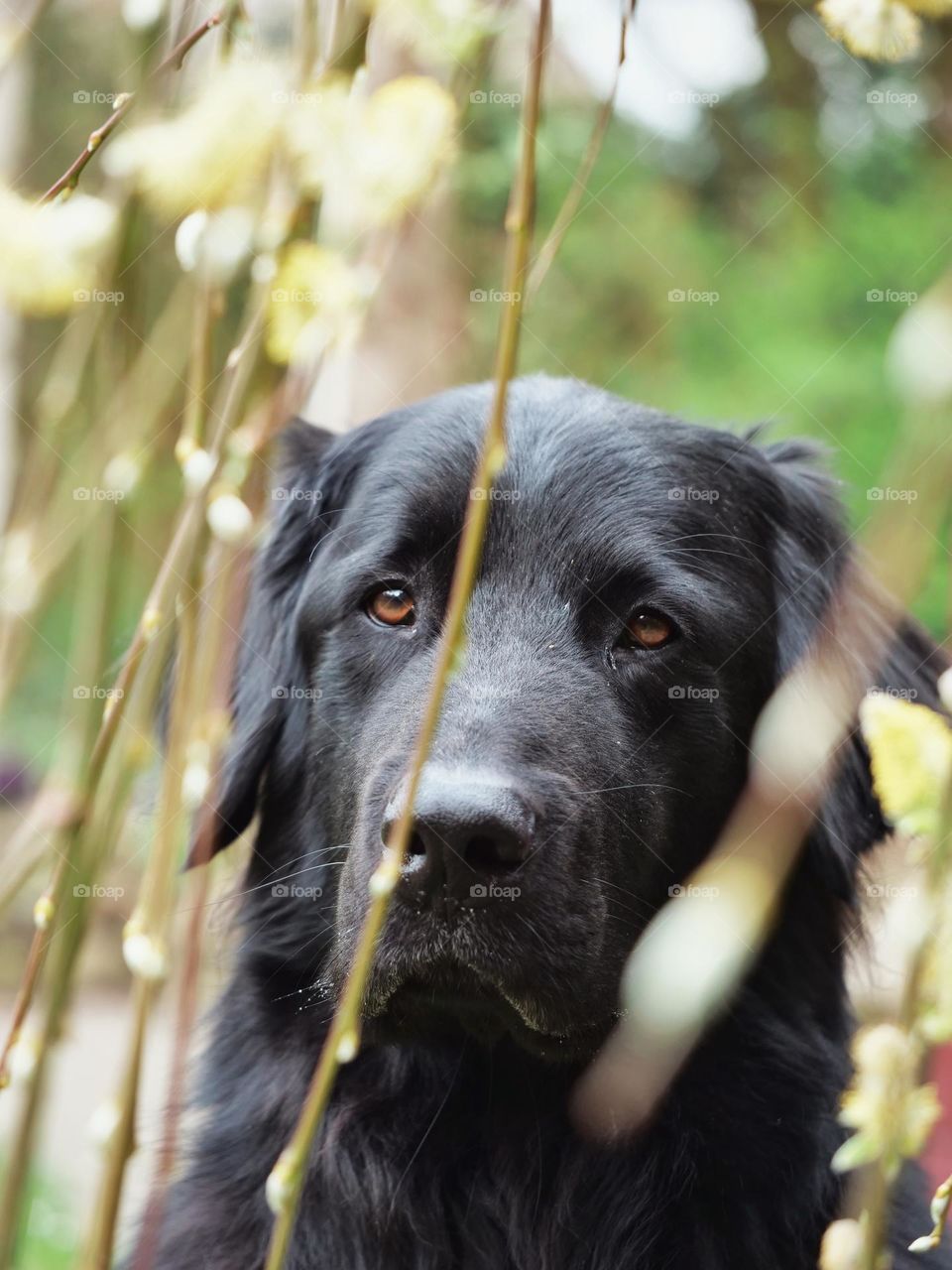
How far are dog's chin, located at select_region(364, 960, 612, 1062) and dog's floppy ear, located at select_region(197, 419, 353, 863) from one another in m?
0.89

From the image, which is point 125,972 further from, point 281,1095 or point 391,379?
point 281,1095

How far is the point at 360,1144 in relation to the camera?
9.20ft

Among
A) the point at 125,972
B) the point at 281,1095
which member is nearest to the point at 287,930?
the point at 281,1095

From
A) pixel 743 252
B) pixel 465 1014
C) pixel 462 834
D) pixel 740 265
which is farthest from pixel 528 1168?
pixel 743 252

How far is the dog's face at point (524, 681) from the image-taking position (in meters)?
2.28

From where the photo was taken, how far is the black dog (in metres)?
2.47

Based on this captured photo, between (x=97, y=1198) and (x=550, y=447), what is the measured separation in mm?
2205

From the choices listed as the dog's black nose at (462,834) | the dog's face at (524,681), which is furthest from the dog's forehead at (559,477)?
the dog's black nose at (462,834)

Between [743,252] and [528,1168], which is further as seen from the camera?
[743,252]

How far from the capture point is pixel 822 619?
125 inches

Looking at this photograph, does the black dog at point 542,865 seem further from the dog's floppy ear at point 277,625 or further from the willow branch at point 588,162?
the willow branch at point 588,162

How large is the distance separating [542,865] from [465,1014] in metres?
0.35

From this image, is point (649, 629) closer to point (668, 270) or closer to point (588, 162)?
point (588, 162)
